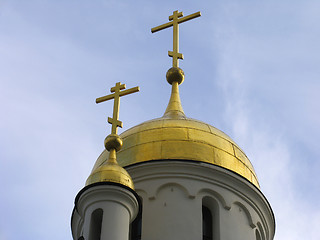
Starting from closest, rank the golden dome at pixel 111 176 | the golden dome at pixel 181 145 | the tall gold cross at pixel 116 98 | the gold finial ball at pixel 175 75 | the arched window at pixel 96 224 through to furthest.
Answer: the arched window at pixel 96 224 → the golden dome at pixel 111 176 → the tall gold cross at pixel 116 98 → the golden dome at pixel 181 145 → the gold finial ball at pixel 175 75

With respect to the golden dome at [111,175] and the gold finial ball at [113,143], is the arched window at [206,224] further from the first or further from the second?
the gold finial ball at [113,143]

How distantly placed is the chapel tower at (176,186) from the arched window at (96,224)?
15mm

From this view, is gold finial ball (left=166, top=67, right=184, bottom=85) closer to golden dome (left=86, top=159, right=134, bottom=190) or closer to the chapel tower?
the chapel tower

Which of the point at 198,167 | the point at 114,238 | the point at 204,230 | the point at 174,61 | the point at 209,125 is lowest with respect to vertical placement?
the point at 114,238

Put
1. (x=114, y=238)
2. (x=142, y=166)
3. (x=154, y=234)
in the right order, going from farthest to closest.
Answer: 1. (x=142, y=166)
2. (x=154, y=234)
3. (x=114, y=238)

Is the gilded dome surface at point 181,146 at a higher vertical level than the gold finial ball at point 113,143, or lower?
higher

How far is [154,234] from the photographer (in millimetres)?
16422

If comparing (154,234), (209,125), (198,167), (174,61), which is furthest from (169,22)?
(154,234)

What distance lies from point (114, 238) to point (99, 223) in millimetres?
708

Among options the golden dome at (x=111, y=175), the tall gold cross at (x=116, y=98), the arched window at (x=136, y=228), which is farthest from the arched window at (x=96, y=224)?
the tall gold cross at (x=116, y=98)

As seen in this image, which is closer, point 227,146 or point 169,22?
point 227,146

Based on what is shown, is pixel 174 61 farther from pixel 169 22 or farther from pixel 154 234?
pixel 154 234

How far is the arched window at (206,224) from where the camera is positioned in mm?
16797

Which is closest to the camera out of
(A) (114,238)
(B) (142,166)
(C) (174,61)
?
(A) (114,238)
